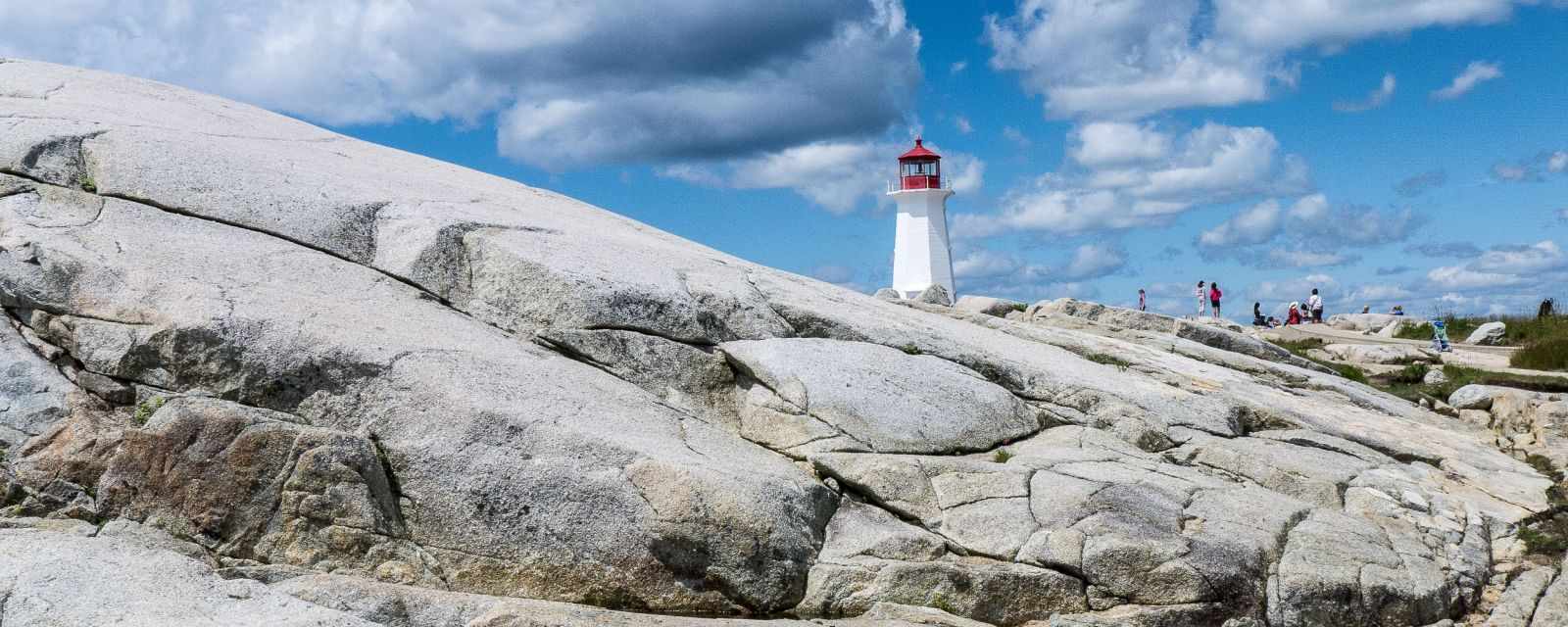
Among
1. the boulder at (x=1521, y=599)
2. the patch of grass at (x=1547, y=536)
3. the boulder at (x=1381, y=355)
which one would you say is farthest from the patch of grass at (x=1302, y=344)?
the boulder at (x=1521, y=599)

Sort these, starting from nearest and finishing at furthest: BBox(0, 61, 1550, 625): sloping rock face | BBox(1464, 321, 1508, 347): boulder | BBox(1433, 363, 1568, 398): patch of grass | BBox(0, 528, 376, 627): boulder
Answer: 1. BBox(0, 528, 376, 627): boulder
2. BBox(0, 61, 1550, 625): sloping rock face
3. BBox(1433, 363, 1568, 398): patch of grass
4. BBox(1464, 321, 1508, 347): boulder

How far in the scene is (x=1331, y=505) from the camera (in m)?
14.6

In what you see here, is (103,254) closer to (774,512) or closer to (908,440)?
(774,512)

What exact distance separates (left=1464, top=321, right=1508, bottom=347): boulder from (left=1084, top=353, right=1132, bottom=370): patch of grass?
2623 centimetres

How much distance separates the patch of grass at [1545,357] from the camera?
100.0ft

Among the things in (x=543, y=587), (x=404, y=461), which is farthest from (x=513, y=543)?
(x=404, y=461)

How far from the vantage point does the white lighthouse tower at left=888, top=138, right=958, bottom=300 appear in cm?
5831

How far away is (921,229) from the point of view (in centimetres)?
5869

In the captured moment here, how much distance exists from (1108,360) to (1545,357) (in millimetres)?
18674

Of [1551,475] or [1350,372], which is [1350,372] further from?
[1551,475]

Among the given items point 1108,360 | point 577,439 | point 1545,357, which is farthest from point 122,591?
point 1545,357

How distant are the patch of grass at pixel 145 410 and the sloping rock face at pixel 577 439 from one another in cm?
5

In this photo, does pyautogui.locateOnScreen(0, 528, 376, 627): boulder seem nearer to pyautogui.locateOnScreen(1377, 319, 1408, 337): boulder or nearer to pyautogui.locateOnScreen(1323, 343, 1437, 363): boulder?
pyautogui.locateOnScreen(1323, 343, 1437, 363): boulder

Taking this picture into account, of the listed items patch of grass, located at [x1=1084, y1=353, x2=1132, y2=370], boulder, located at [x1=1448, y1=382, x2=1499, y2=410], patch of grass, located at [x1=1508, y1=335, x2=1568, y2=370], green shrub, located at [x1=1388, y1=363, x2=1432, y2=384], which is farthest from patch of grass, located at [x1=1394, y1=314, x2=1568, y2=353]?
patch of grass, located at [x1=1084, y1=353, x2=1132, y2=370]
